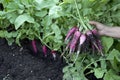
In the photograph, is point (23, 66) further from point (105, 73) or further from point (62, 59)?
point (105, 73)

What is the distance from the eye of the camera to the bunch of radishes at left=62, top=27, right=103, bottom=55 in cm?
158

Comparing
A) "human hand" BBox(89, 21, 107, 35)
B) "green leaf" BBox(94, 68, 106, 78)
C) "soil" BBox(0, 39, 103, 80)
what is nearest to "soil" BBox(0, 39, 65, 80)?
"soil" BBox(0, 39, 103, 80)

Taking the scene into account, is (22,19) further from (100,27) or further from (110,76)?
(110,76)

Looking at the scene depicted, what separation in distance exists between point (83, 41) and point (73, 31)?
0.32 ft

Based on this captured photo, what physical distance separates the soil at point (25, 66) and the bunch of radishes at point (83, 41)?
29 cm

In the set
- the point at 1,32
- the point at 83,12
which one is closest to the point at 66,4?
the point at 83,12

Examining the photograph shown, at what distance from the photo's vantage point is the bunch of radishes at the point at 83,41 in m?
1.58

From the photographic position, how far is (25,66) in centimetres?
191

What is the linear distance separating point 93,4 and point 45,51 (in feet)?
1.48

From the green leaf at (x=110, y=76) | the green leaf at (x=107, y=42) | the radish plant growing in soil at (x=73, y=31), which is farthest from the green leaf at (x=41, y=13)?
the green leaf at (x=110, y=76)

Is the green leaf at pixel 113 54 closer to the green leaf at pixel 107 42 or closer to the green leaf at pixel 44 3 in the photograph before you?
the green leaf at pixel 107 42

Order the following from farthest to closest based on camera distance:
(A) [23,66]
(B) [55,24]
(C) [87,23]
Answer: (A) [23,66] < (B) [55,24] < (C) [87,23]

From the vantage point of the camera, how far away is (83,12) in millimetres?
1690

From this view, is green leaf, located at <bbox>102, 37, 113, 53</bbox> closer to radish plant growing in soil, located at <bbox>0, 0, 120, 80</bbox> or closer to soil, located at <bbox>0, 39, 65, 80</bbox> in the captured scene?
radish plant growing in soil, located at <bbox>0, 0, 120, 80</bbox>
